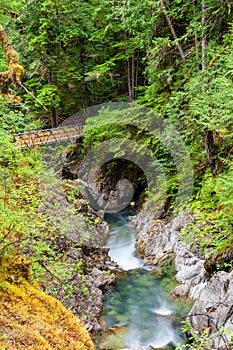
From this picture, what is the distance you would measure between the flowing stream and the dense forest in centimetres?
186

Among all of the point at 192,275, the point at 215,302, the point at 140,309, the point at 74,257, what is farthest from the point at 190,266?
the point at 74,257

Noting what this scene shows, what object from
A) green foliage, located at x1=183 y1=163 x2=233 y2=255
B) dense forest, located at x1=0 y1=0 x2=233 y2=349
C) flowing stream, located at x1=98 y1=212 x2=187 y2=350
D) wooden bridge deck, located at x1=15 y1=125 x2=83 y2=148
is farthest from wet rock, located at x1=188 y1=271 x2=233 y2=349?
wooden bridge deck, located at x1=15 y1=125 x2=83 y2=148

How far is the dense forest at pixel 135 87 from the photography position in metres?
5.25

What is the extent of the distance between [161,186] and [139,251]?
9.06ft

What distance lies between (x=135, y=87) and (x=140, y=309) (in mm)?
11934

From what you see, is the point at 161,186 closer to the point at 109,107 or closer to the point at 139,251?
the point at 139,251

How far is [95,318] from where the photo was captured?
6.96m

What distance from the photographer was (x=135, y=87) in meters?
16.2

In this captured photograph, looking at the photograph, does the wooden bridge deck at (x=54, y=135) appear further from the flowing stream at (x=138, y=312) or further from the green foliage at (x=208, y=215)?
the green foliage at (x=208, y=215)

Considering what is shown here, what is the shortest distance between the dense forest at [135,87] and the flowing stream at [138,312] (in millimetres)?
1860

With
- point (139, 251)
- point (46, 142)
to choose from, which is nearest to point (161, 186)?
point (139, 251)

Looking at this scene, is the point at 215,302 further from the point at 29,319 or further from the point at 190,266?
the point at 29,319

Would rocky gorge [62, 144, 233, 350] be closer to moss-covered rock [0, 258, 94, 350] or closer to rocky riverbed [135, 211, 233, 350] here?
rocky riverbed [135, 211, 233, 350]

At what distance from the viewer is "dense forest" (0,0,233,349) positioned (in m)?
5.25
